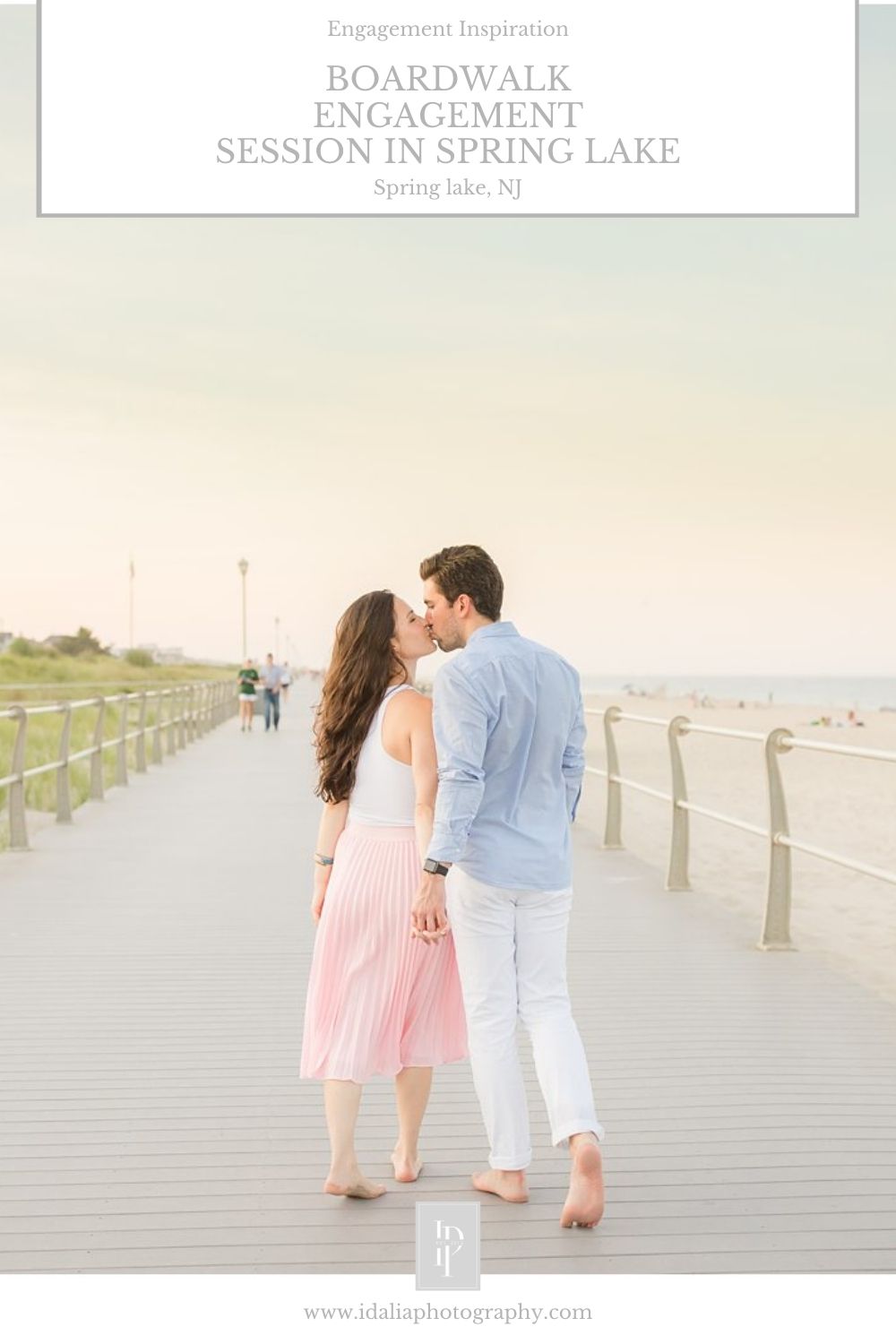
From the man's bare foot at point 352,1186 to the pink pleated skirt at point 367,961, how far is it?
0.23 metres

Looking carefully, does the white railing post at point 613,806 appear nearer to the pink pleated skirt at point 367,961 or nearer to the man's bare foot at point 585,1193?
the pink pleated skirt at point 367,961

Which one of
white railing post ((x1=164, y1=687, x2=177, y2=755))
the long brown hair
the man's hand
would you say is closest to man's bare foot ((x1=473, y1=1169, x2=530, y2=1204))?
the man's hand

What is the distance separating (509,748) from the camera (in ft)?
12.3

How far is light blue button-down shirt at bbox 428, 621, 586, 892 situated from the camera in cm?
365

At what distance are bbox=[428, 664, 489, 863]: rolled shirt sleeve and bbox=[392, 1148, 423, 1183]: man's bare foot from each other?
3.13 feet

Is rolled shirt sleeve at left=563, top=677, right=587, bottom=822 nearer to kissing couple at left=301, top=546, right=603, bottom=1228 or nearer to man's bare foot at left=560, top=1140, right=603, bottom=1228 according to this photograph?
kissing couple at left=301, top=546, right=603, bottom=1228

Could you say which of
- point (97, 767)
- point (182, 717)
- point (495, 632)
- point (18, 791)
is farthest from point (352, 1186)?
point (182, 717)

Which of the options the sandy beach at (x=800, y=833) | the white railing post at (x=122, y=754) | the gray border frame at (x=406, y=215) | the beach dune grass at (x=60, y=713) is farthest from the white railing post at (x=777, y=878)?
the white railing post at (x=122, y=754)

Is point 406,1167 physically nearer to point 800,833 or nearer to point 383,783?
point 383,783
